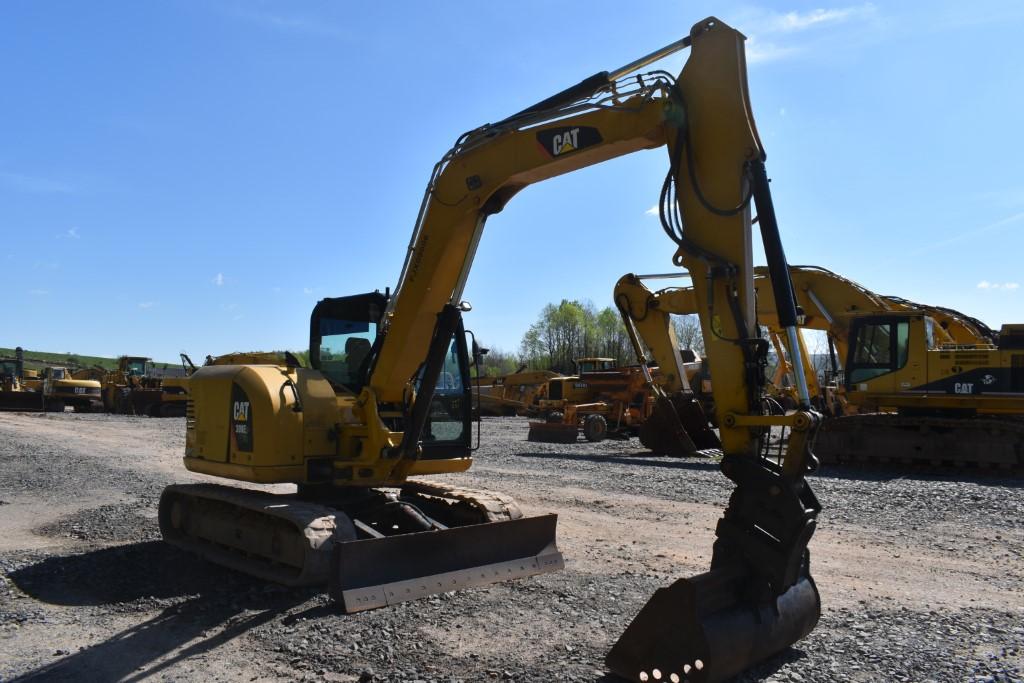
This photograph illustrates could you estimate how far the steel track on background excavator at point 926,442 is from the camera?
15.1 metres

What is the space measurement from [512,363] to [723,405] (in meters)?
71.0

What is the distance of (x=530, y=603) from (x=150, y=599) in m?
3.11

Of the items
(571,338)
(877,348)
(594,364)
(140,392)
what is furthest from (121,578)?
(571,338)

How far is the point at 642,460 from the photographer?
57.1 feet

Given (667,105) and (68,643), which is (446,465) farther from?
(667,105)

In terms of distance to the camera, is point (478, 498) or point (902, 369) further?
point (902, 369)

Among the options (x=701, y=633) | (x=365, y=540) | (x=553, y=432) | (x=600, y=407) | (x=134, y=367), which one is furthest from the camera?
(x=134, y=367)

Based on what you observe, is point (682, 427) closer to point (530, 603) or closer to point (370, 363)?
point (370, 363)

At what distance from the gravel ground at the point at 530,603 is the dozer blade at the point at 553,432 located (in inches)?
377

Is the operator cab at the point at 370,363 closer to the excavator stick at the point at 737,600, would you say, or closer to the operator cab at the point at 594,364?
the excavator stick at the point at 737,600

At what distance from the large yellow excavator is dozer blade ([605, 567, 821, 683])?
0.01 metres

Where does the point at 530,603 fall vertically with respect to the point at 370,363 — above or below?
below

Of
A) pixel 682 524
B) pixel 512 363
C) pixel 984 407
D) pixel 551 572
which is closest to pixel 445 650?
pixel 551 572

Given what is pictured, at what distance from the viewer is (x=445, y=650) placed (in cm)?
546
